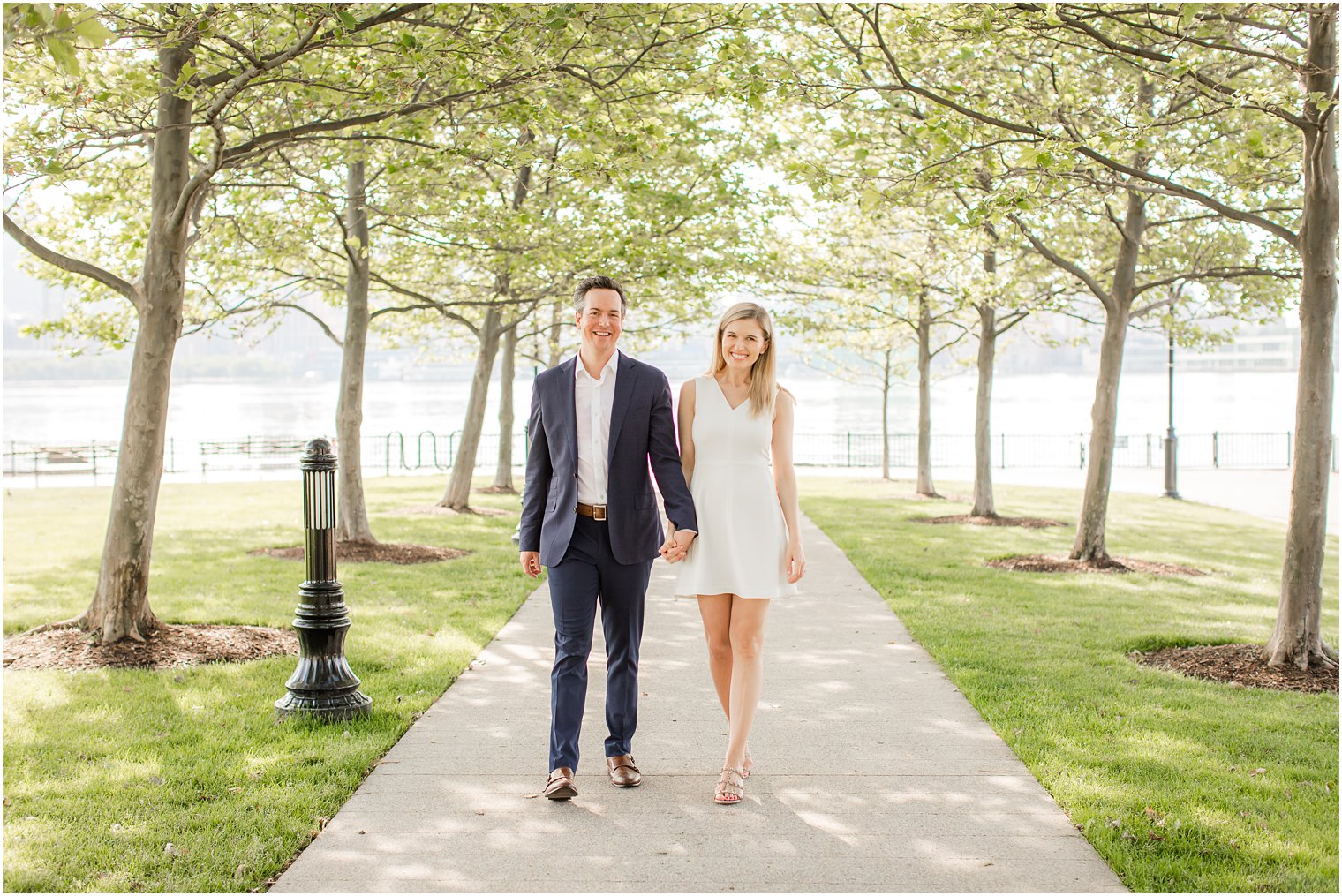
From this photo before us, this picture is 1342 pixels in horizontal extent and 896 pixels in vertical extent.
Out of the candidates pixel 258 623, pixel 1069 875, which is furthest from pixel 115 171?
pixel 1069 875

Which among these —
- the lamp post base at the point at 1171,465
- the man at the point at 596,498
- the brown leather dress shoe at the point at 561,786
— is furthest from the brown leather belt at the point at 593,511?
the lamp post base at the point at 1171,465

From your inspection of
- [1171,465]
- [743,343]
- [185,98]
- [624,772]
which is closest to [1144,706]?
[624,772]

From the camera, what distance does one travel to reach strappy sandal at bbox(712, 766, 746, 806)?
486cm

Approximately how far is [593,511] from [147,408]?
451cm

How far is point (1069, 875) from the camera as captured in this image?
4117 mm

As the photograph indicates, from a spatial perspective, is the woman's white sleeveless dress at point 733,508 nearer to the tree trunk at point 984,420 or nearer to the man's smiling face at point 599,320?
the man's smiling face at point 599,320

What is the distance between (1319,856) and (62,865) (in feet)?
15.5

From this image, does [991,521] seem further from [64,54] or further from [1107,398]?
[64,54]

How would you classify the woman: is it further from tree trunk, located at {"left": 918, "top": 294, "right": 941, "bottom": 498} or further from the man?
tree trunk, located at {"left": 918, "top": 294, "right": 941, "bottom": 498}

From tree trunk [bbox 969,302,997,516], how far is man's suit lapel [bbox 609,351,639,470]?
41.4 ft

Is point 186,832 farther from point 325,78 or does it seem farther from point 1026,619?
point 1026,619

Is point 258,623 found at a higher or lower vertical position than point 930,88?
lower

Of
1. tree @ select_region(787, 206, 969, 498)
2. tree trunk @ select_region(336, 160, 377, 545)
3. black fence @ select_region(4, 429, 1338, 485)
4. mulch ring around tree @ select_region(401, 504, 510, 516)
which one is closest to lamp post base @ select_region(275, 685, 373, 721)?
tree trunk @ select_region(336, 160, 377, 545)

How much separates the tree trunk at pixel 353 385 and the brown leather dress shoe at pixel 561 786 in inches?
352
